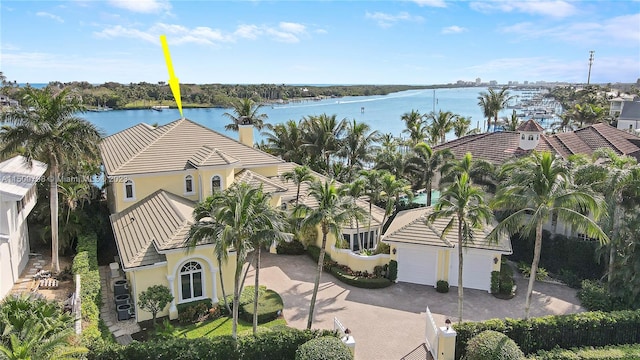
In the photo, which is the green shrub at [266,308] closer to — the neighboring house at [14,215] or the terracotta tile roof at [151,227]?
the terracotta tile roof at [151,227]

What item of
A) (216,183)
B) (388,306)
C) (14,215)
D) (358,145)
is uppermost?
(358,145)

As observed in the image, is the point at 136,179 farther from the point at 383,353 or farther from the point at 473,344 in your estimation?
the point at 473,344

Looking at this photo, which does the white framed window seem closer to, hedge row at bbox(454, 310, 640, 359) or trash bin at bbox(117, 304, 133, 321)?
trash bin at bbox(117, 304, 133, 321)

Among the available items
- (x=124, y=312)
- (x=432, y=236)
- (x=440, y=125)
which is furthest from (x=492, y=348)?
(x=440, y=125)

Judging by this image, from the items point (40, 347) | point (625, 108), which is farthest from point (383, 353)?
point (625, 108)

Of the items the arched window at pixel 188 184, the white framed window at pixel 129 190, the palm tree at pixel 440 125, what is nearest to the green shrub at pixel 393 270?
the arched window at pixel 188 184

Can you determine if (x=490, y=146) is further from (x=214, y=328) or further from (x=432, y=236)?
(x=214, y=328)

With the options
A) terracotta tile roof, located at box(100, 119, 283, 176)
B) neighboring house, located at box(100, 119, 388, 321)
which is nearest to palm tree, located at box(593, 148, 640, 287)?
neighboring house, located at box(100, 119, 388, 321)

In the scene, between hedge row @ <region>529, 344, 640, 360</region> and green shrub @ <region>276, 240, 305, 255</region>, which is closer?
hedge row @ <region>529, 344, 640, 360</region>
